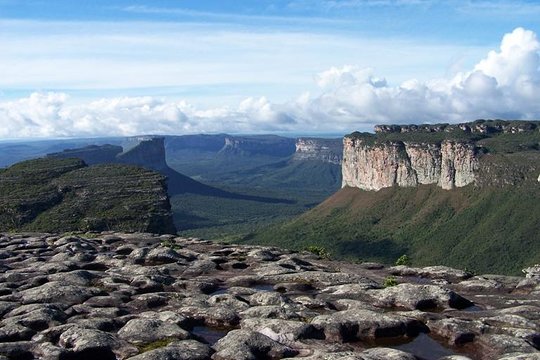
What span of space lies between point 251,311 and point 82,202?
132 m

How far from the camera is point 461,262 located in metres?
192

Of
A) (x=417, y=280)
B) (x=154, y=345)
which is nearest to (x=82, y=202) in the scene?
(x=417, y=280)

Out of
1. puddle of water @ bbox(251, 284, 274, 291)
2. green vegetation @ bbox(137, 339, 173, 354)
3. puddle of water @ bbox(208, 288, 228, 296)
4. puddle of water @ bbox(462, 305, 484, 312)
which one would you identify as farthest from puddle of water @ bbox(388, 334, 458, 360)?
puddle of water @ bbox(208, 288, 228, 296)

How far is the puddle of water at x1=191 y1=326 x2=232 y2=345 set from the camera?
3647 centimetres

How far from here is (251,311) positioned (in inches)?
1576

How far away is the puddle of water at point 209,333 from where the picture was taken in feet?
120

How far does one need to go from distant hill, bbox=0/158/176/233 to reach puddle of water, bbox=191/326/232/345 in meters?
104

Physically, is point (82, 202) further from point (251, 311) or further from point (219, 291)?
point (251, 311)

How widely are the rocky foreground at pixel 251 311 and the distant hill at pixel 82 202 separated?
8680 cm

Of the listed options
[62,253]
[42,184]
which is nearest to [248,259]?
[62,253]

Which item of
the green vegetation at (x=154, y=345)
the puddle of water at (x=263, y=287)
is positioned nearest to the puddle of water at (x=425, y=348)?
the green vegetation at (x=154, y=345)

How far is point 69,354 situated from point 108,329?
4.35m

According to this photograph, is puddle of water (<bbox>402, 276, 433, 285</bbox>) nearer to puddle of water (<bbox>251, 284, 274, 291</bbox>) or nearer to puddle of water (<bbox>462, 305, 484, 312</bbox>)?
puddle of water (<bbox>462, 305, 484, 312</bbox>)

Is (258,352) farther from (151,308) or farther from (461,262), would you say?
(461,262)
